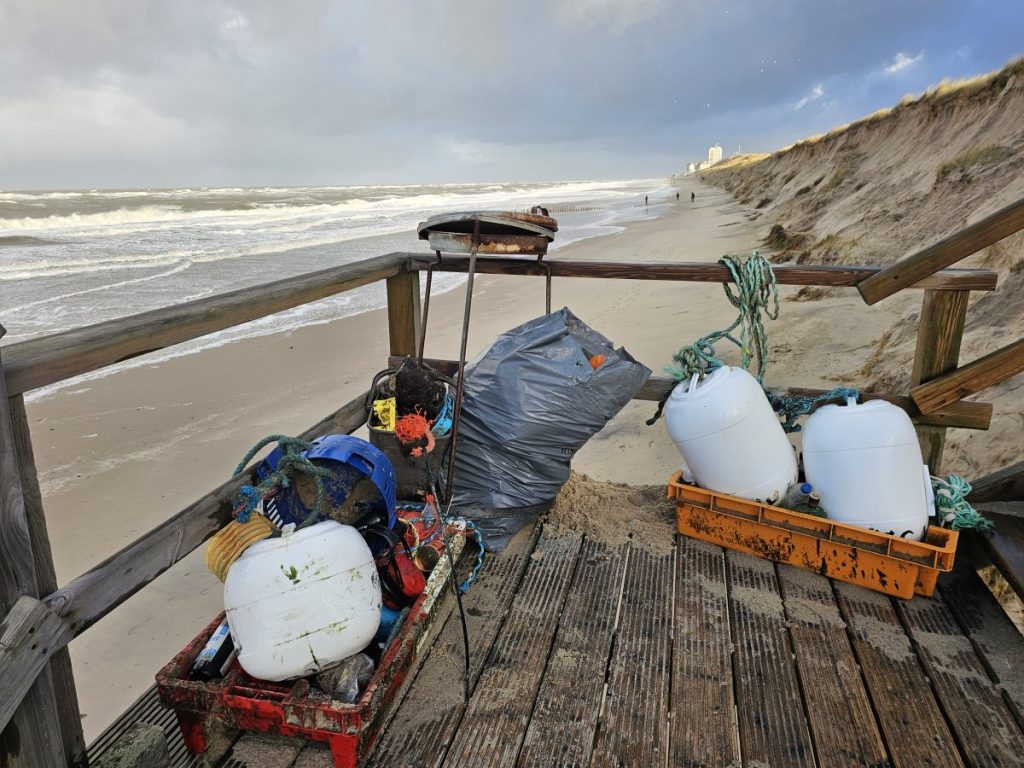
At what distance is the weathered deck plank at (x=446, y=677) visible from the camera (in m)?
1.71

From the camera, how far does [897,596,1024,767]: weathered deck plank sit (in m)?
1.70

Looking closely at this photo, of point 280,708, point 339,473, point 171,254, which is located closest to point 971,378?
point 339,473

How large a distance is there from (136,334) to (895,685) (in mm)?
2282

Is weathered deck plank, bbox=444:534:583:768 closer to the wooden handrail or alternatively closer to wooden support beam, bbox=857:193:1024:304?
the wooden handrail

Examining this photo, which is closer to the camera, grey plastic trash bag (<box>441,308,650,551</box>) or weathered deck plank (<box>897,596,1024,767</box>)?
Answer: weathered deck plank (<box>897,596,1024,767</box>)

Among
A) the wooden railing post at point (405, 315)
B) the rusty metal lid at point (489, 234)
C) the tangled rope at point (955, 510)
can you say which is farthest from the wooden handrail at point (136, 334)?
the tangled rope at point (955, 510)

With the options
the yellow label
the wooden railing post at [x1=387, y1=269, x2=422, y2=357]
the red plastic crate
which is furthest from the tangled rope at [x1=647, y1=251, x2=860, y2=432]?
the red plastic crate

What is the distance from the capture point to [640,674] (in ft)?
6.44

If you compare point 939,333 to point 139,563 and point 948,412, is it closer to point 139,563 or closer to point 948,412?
point 948,412

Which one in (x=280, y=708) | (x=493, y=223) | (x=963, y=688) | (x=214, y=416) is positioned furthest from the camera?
(x=214, y=416)

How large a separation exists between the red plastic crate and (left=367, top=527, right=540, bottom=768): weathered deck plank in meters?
0.06

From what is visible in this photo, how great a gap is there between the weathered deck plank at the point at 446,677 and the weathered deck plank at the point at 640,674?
0.39m

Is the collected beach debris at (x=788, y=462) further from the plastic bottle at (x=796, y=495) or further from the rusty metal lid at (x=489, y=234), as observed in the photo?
the rusty metal lid at (x=489, y=234)

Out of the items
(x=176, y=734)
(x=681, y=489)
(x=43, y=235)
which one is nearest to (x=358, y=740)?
(x=176, y=734)
